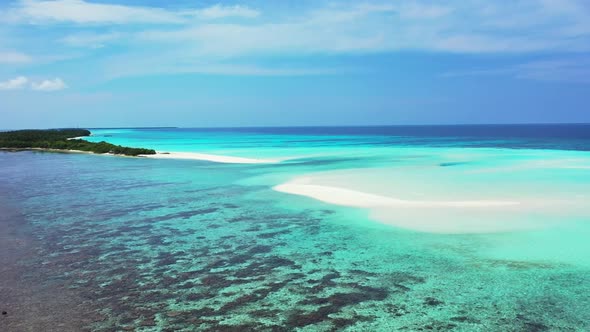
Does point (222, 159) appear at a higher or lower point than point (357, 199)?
higher

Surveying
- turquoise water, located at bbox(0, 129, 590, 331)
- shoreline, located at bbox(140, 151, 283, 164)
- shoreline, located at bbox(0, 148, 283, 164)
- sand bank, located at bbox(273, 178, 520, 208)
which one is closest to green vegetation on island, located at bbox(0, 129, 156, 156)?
shoreline, located at bbox(0, 148, 283, 164)

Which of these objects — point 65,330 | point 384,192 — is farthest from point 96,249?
point 384,192

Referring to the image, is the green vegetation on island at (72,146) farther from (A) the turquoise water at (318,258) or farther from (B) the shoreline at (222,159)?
(A) the turquoise water at (318,258)

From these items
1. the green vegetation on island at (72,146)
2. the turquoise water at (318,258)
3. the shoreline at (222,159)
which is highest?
the green vegetation on island at (72,146)

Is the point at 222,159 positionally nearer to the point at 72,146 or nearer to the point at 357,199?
the point at 357,199

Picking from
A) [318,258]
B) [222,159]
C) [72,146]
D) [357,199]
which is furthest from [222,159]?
[318,258]

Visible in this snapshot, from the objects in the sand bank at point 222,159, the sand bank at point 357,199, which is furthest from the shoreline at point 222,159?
the sand bank at point 357,199

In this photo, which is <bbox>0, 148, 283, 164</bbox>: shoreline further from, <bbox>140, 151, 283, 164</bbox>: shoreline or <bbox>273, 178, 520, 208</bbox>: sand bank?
<bbox>273, 178, 520, 208</bbox>: sand bank

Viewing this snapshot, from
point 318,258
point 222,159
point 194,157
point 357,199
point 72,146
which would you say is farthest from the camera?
point 72,146

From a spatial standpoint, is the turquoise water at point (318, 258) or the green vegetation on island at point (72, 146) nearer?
the turquoise water at point (318, 258)
